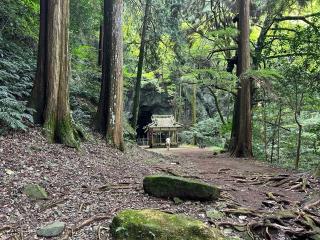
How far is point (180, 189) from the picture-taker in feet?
18.5

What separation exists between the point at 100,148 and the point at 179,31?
8.66m

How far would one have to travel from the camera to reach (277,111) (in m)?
14.9

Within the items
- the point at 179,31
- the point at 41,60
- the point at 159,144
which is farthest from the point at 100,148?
the point at 159,144

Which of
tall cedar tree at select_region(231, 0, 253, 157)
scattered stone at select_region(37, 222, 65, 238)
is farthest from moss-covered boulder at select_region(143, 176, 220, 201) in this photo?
tall cedar tree at select_region(231, 0, 253, 157)

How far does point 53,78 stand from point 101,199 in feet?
11.9

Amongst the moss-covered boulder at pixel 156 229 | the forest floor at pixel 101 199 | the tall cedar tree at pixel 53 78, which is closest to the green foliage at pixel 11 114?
the forest floor at pixel 101 199

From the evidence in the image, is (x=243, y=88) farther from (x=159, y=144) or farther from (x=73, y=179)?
(x=159, y=144)

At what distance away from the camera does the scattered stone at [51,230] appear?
4.17m

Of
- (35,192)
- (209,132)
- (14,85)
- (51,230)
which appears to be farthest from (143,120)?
(51,230)

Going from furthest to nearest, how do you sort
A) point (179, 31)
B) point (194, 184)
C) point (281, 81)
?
point (179, 31) < point (281, 81) < point (194, 184)

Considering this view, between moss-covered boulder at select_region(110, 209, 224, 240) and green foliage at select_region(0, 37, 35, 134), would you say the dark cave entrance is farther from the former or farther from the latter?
moss-covered boulder at select_region(110, 209, 224, 240)

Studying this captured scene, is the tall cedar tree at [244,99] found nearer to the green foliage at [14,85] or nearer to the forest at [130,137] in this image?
the forest at [130,137]

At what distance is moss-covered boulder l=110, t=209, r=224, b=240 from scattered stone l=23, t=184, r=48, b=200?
1.49 m

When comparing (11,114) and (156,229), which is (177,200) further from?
(11,114)
